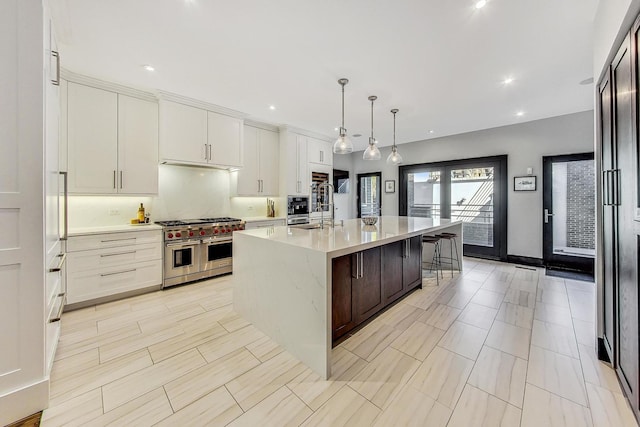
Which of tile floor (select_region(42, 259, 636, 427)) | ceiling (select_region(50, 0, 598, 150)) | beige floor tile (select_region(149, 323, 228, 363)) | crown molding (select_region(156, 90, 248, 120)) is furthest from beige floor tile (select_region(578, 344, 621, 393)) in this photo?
crown molding (select_region(156, 90, 248, 120))

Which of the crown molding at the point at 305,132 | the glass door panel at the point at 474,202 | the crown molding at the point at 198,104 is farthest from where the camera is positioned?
the glass door panel at the point at 474,202

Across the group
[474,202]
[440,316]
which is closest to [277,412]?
[440,316]

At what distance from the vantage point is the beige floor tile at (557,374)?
164cm

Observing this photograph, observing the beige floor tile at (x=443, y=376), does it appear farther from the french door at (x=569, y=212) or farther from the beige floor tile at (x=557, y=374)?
the french door at (x=569, y=212)

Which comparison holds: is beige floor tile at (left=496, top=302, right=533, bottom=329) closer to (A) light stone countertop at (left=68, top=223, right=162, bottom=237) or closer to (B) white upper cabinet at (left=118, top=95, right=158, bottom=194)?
(A) light stone countertop at (left=68, top=223, right=162, bottom=237)

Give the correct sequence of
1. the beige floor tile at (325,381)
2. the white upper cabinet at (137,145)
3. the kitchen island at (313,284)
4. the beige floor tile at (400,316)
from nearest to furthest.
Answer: the beige floor tile at (325,381)
the kitchen island at (313,284)
the beige floor tile at (400,316)
the white upper cabinet at (137,145)

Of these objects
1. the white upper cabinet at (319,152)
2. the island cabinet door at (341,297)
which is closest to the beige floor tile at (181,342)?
the island cabinet door at (341,297)

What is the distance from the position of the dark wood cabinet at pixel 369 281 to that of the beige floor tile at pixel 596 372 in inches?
60.6

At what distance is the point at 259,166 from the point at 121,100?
2.23 m

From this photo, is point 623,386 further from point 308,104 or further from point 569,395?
point 308,104

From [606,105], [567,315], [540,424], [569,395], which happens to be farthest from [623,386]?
[606,105]

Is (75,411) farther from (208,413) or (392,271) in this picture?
(392,271)

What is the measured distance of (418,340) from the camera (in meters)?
2.27

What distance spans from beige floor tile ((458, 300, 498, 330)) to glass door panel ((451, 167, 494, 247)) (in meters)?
2.95
